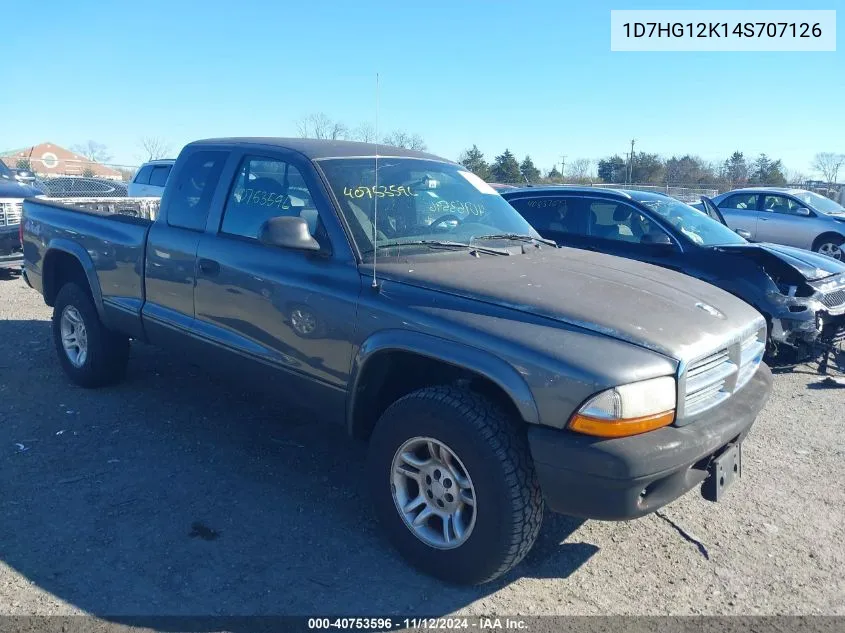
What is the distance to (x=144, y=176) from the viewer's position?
14.1 metres

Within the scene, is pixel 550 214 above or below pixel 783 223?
above

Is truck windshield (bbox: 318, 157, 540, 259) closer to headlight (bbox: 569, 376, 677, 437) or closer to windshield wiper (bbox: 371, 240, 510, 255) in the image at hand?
windshield wiper (bbox: 371, 240, 510, 255)

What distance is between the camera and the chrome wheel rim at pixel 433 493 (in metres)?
3.02

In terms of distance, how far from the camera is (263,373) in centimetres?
387

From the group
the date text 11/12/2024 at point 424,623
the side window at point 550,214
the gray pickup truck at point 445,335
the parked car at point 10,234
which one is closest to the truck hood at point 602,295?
the gray pickup truck at point 445,335

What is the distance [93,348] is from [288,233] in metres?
2.71

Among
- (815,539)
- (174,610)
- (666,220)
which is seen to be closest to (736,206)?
(666,220)

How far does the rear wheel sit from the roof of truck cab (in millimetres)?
12039

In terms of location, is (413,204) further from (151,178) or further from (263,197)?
(151,178)

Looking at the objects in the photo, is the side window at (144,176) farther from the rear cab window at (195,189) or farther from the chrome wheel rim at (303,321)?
the chrome wheel rim at (303,321)

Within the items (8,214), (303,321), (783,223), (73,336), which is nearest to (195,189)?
(303,321)

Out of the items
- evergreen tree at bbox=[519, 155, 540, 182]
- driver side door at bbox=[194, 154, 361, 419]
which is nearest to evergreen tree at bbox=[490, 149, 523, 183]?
evergreen tree at bbox=[519, 155, 540, 182]

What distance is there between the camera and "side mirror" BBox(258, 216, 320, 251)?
339 centimetres

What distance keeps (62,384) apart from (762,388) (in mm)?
5079
